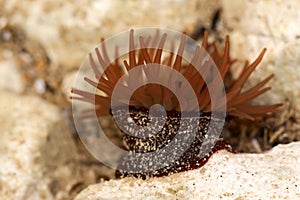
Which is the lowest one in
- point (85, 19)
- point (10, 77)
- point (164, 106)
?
point (164, 106)

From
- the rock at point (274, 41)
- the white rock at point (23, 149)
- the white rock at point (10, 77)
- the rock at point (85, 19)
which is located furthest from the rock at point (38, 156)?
the rock at point (274, 41)

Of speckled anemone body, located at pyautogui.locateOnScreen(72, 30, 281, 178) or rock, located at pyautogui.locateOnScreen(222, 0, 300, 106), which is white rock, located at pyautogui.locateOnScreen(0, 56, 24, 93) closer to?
speckled anemone body, located at pyautogui.locateOnScreen(72, 30, 281, 178)

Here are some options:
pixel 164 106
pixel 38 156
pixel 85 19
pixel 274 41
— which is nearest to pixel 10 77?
pixel 85 19

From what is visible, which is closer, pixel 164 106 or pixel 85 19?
pixel 164 106

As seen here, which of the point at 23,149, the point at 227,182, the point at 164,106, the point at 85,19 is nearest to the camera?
the point at 227,182

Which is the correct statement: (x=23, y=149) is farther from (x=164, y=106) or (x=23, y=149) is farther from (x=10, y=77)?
(x=164, y=106)

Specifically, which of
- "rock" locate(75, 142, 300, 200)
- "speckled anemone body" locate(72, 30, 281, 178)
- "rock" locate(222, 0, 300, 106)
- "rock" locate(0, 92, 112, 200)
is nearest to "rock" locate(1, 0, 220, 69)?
"rock" locate(222, 0, 300, 106)
